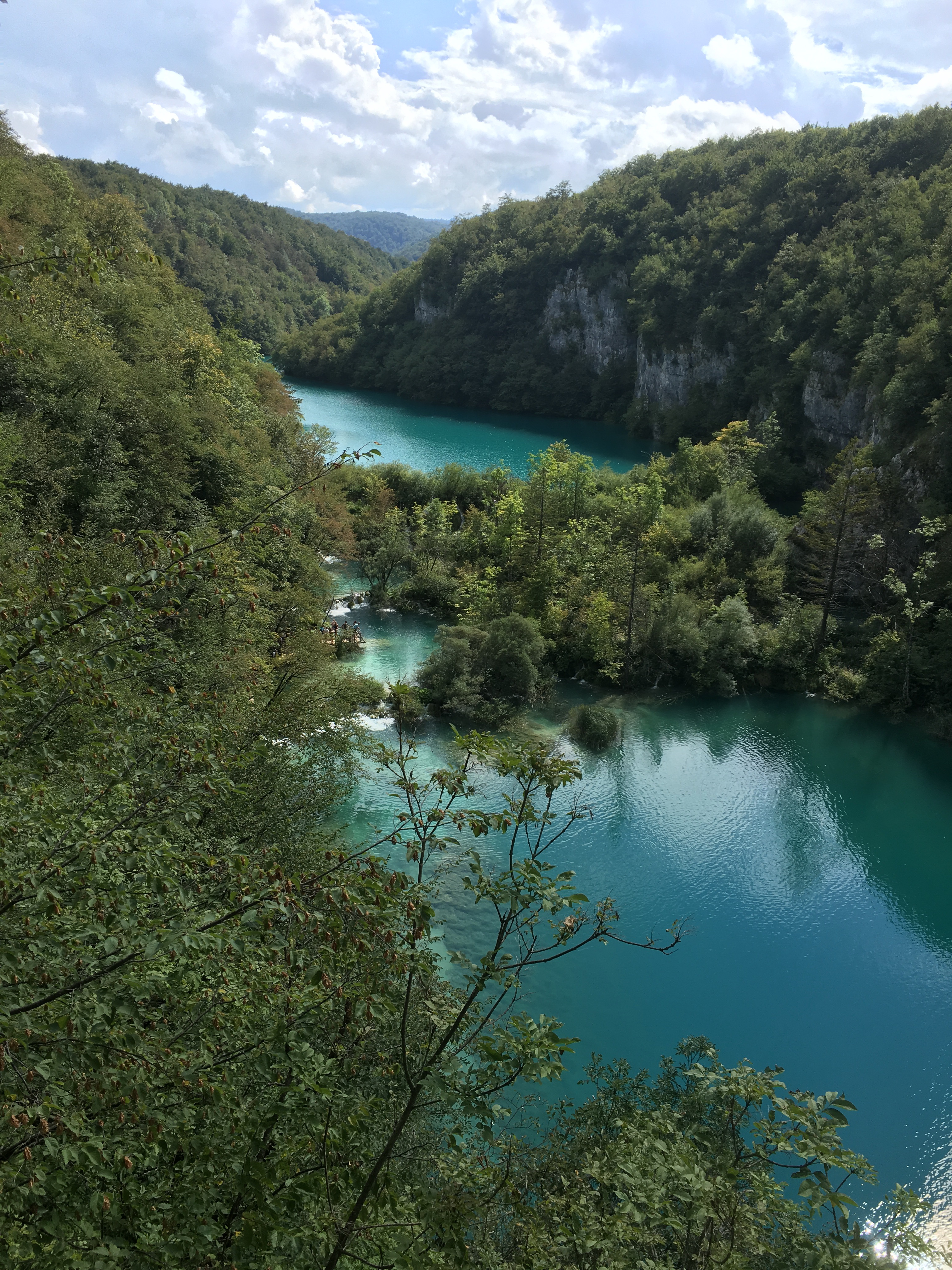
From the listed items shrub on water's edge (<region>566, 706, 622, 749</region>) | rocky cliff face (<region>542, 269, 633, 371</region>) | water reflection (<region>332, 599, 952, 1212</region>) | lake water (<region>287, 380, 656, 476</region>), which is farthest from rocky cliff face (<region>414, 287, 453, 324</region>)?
shrub on water's edge (<region>566, 706, 622, 749</region>)

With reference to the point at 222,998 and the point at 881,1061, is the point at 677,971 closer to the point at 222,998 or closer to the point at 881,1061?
the point at 881,1061

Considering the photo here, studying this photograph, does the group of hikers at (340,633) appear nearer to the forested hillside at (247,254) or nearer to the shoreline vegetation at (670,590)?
the shoreline vegetation at (670,590)

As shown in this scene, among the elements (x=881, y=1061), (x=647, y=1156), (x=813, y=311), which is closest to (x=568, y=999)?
(x=881, y=1061)

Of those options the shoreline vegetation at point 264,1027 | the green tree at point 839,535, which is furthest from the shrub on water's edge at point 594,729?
the shoreline vegetation at point 264,1027

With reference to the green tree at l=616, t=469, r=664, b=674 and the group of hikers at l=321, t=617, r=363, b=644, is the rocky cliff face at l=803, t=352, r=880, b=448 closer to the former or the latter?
the green tree at l=616, t=469, r=664, b=674

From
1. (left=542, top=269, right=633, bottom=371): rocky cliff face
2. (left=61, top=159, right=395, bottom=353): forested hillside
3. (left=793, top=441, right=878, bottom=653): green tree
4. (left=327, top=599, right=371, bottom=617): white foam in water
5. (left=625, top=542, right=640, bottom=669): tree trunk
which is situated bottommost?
(left=327, top=599, right=371, bottom=617): white foam in water

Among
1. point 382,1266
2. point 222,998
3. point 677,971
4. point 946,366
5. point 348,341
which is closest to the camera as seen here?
point 382,1266
